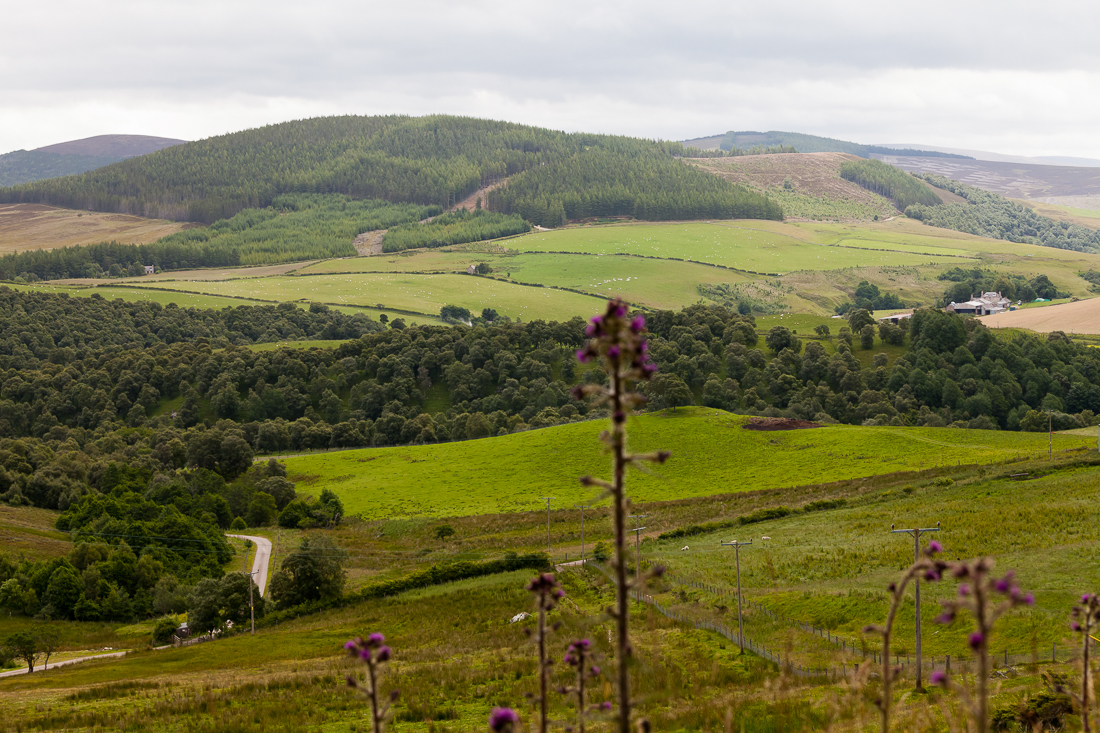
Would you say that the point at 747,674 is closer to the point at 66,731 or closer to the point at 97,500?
the point at 66,731

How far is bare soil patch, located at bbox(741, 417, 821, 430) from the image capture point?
12006 centimetres

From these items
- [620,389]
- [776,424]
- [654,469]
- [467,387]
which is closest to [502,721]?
[620,389]

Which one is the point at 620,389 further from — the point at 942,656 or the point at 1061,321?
the point at 1061,321

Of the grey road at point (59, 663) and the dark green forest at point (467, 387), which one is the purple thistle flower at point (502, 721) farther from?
the dark green forest at point (467, 387)

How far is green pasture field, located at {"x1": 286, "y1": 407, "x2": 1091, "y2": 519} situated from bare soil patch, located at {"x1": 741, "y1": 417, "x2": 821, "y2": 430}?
1.43 m

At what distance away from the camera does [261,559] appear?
8531cm

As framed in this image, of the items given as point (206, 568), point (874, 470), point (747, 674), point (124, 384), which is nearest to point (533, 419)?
point (874, 470)

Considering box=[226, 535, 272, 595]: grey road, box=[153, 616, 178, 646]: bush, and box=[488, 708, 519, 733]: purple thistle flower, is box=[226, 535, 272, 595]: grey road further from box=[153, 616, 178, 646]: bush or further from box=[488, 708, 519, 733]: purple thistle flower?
box=[488, 708, 519, 733]: purple thistle flower

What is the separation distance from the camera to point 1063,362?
479 ft

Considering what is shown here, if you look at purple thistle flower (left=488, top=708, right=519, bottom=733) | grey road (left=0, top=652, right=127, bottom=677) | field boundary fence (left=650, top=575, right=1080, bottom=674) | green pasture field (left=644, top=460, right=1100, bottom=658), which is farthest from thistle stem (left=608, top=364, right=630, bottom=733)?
grey road (left=0, top=652, right=127, bottom=677)

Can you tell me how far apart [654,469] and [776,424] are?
68.4 ft

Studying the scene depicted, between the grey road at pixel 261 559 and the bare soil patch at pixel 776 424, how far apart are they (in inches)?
2458

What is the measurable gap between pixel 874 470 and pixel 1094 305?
446 feet

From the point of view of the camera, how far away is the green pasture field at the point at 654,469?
327 feet
